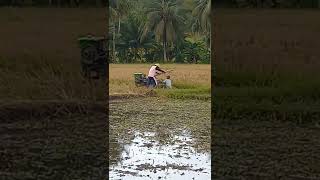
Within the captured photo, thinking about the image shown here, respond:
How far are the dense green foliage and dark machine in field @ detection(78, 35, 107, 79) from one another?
3770mm

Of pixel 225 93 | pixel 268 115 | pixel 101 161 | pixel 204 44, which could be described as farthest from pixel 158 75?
pixel 101 161

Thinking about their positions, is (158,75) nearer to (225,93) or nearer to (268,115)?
(225,93)

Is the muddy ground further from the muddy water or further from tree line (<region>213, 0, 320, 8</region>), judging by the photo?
tree line (<region>213, 0, 320, 8</region>)

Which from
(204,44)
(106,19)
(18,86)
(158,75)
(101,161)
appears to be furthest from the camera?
(204,44)

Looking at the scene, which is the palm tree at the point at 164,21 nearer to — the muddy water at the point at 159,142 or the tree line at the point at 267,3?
the muddy water at the point at 159,142

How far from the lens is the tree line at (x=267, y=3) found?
4.67 m

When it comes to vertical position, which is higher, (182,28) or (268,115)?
(182,28)

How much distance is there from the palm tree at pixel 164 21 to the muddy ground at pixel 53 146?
4.75 meters

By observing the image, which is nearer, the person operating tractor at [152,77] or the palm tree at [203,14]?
the person operating tractor at [152,77]

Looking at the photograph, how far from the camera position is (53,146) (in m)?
3.46

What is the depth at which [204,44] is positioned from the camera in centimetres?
923

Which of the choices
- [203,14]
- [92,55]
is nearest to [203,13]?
[203,14]

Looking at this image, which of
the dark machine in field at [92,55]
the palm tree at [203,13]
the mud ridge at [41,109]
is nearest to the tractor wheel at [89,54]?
the dark machine in field at [92,55]

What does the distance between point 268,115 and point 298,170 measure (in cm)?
201
